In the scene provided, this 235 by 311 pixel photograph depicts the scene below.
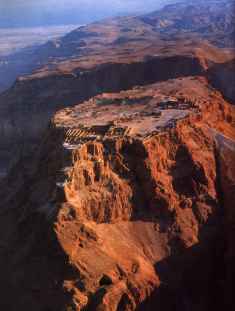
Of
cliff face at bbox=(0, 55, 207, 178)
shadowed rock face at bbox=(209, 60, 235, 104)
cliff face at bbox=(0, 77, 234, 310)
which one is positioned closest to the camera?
cliff face at bbox=(0, 77, 234, 310)

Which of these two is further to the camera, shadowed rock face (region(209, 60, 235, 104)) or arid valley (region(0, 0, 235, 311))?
shadowed rock face (region(209, 60, 235, 104))

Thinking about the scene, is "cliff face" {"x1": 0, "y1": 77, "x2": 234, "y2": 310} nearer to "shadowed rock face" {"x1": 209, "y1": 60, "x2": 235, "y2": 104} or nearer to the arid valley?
the arid valley

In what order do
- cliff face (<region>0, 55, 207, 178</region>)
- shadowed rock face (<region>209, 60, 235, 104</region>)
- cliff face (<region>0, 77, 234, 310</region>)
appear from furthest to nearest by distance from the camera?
cliff face (<region>0, 55, 207, 178</region>) → shadowed rock face (<region>209, 60, 235, 104</region>) → cliff face (<region>0, 77, 234, 310</region>)

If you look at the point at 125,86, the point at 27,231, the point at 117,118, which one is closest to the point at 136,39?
the point at 125,86

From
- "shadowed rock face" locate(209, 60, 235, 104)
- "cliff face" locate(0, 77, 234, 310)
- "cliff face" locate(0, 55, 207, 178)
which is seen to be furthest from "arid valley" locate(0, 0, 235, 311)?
"cliff face" locate(0, 55, 207, 178)

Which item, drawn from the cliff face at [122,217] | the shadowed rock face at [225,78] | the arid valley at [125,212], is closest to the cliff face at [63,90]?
the shadowed rock face at [225,78]

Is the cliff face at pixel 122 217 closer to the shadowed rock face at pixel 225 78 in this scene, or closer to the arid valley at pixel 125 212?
the arid valley at pixel 125 212

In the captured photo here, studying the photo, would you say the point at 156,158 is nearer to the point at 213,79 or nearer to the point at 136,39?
the point at 213,79

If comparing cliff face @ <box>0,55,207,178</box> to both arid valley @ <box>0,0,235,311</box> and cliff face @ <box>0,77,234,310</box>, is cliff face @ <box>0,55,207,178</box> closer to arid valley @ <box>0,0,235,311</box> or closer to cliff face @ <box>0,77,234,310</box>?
arid valley @ <box>0,0,235,311</box>

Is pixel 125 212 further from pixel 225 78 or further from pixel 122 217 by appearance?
pixel 225 78
